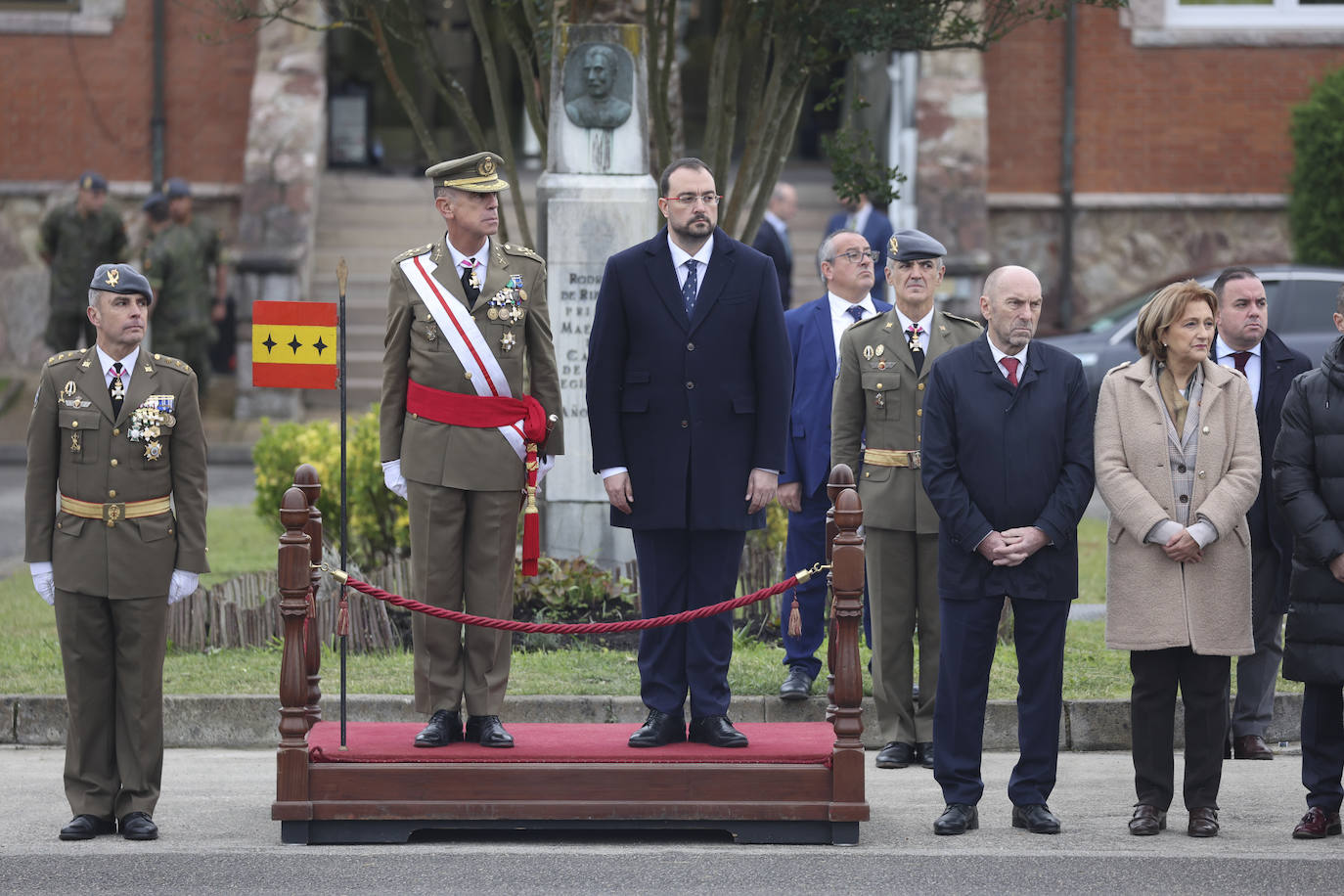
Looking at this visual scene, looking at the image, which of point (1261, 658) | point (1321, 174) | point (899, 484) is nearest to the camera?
point (899, 484)

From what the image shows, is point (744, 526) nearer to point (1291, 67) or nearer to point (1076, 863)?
point (1076, 863)

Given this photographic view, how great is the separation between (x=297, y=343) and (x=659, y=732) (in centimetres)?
195

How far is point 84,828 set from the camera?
22.7 ft

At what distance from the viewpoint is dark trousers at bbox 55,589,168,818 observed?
6973 mm

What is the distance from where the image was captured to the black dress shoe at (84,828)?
6910 millimetres

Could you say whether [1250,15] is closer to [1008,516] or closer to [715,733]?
[1008,516]

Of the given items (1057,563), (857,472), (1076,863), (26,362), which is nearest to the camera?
(1076,863)

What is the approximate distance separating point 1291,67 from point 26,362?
13.8 m

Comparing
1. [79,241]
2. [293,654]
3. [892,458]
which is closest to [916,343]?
[892,458]

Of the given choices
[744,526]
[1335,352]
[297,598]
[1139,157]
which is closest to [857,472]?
[744,526]

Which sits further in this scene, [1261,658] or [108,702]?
[1261,658]

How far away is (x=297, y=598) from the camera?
6.87 meters

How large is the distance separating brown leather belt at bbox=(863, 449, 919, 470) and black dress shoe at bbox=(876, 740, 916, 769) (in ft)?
Result: 3.73

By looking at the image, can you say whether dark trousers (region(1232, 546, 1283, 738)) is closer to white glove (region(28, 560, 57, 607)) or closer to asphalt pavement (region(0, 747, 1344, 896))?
asphalt pavement (region(0, 747, 1344, 896))
